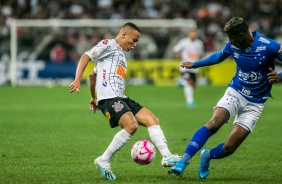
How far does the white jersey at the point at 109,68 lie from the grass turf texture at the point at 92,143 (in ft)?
3.74

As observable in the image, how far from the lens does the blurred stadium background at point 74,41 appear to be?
1189 inches

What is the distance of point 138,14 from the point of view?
3381 centimetres

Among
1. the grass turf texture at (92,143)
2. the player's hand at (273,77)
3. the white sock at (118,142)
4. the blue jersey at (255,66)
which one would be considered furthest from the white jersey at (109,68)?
the player's hand at (273,77)

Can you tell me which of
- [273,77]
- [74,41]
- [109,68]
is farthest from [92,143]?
[74,41]

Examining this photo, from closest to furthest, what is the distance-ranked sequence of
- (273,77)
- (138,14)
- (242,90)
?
(273,77), (242,90), (138,14)

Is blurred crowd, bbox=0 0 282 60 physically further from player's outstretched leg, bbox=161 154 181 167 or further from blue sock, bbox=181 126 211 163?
blue sock, bbox=181 126 211 163

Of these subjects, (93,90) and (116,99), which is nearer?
(116,99)

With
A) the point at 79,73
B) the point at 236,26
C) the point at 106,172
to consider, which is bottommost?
the point at 106,172

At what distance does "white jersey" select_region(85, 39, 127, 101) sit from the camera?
9369mm

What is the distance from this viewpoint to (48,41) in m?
30.9

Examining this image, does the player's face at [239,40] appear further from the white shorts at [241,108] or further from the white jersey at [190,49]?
the white jersey at [190,49]

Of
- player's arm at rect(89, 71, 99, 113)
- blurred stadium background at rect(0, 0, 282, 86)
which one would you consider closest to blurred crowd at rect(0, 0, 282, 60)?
blurred stadium background at rect(0, 0, 282, 86)

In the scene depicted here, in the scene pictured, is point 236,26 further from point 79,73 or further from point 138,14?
point 138,14

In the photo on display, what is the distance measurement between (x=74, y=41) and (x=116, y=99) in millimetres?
21858
